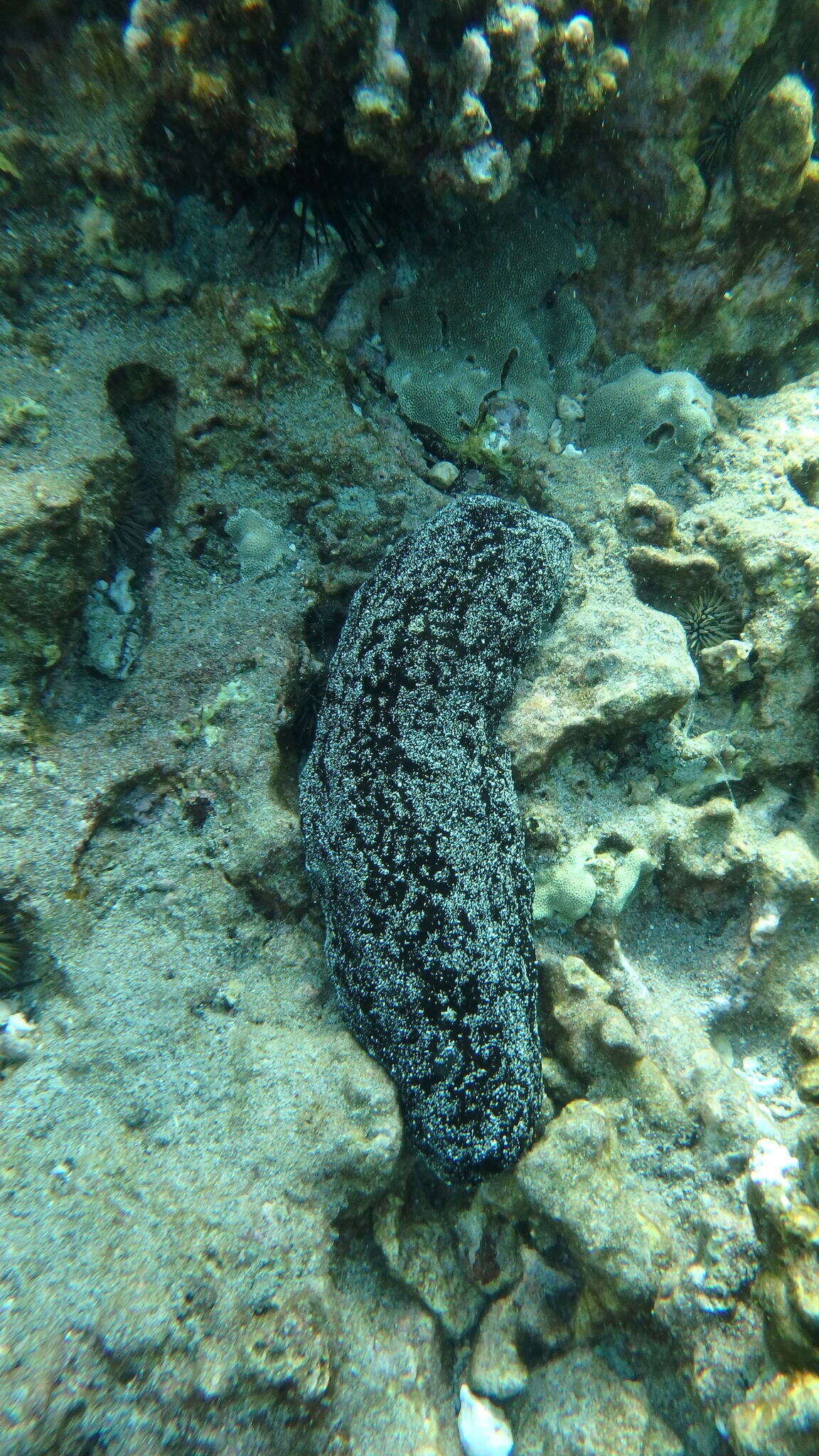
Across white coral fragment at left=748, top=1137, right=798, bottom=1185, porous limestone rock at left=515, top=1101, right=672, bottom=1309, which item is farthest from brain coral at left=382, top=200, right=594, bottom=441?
white coral fragment at left=748, top=1137, right=798, bottom=1185

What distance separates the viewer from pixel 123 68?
2320 millimetres

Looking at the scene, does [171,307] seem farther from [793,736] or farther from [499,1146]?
[499,1146]

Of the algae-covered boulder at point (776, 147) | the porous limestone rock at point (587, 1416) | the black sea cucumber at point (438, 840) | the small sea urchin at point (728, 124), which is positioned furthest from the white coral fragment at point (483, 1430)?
the small sea urchin at point (728, 124)

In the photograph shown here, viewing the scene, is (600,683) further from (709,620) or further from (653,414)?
(653,414)

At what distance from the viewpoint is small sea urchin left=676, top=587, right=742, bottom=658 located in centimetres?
305

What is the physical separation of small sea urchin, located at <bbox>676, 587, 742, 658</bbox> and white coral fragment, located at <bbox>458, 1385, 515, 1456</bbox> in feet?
11.1

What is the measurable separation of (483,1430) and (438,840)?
2.36 m

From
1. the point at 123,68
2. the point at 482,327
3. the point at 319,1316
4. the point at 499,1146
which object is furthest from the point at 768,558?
the point at 319,1316

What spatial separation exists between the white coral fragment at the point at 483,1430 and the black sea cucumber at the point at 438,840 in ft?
3.10

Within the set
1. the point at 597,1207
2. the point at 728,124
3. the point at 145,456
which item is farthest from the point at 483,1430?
the point at 728,124

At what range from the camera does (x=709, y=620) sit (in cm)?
307

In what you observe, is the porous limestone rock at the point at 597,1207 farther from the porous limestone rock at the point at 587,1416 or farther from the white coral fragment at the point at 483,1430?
the white coral fragment at the point at 483,1430

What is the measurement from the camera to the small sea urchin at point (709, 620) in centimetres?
305

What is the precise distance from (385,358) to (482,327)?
557 millimetres
